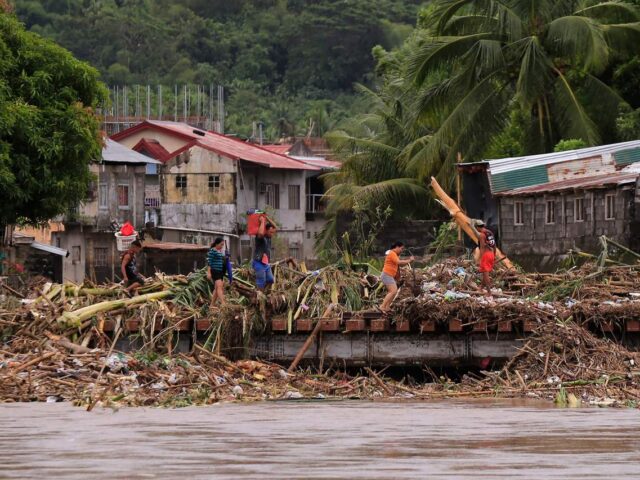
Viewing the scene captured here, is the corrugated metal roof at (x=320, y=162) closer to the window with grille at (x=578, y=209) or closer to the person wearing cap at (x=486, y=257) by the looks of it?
the window with grille at (x=578, y=209)

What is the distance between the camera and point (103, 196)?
5844 cm

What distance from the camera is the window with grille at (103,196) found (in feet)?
191

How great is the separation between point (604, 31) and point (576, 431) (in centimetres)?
2335

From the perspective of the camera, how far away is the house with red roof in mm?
62781

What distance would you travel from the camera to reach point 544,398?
1950cm

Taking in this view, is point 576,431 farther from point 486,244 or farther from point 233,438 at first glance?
point 486,244

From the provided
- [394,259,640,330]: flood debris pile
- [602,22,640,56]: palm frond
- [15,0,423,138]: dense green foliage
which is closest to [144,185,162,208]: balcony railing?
[602,22,640,56]: palm frond

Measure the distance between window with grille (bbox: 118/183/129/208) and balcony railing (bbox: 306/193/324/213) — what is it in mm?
13295

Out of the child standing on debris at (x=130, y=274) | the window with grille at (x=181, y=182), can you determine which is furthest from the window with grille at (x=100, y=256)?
the child standing on debris at (x=130, y=274)

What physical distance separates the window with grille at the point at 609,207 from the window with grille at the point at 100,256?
2911 cm

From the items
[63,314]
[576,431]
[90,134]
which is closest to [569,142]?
[90,134]

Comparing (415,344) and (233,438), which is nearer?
(233,438)

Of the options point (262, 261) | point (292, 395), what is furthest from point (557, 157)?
point (292, 395)

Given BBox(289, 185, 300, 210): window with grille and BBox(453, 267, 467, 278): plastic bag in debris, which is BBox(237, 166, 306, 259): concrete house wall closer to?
BBox(289, 185, 300, 210): window with grille
